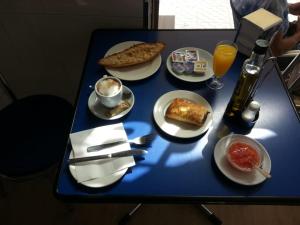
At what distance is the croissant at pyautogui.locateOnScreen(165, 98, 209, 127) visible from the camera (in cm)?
91

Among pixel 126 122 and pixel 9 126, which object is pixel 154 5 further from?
pixel 9 126

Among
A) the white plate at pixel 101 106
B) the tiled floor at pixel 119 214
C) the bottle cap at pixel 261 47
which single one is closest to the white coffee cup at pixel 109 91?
the white plate at pixel 101 106

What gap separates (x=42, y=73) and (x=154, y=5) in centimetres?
84

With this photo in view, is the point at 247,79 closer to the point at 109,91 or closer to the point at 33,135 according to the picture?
the point at 109,91

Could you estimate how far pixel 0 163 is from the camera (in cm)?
117

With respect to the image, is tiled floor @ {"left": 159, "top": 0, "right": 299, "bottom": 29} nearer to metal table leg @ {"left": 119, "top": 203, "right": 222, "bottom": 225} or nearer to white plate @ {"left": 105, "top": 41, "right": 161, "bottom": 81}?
white plate @ {"left": 105, "top": 41, "right": 161, "bottom": 81}

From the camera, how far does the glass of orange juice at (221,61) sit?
1002mm

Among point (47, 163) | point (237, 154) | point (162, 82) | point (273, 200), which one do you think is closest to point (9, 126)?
point (47, 163)

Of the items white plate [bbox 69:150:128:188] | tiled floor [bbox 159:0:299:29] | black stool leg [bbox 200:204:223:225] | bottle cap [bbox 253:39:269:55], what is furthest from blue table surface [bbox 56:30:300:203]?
tiled floor [bbox 159:0:299:29]

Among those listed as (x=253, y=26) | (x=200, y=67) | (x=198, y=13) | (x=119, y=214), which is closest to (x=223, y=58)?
(x=200, y=67)

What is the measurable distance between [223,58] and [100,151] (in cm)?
57

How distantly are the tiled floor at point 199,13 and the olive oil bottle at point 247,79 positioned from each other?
147 cm

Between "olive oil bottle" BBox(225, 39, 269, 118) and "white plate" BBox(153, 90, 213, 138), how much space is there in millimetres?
85

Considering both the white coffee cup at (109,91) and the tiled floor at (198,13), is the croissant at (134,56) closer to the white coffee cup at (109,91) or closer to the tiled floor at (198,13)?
the white coffee cup at (109,91)
